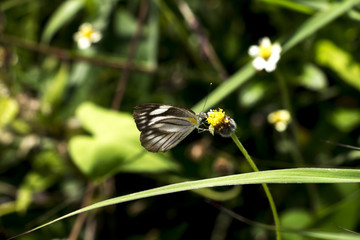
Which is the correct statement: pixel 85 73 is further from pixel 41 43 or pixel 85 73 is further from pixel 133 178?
pixel 133 178

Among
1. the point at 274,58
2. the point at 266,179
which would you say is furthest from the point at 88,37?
the point at 266,179

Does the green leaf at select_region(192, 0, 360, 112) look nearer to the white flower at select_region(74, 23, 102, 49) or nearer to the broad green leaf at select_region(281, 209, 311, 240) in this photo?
the broad green leaf at select_region(281, 209, 311, 240)

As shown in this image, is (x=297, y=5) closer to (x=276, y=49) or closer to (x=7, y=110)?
(x=276, y=49)

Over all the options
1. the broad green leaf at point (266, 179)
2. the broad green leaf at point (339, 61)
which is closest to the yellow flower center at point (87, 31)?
the broad green leaf at point (339, 61)

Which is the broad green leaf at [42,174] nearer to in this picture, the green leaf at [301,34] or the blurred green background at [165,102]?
the blurred green background at [165,102]

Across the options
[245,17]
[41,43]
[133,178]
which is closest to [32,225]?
[133,178]
